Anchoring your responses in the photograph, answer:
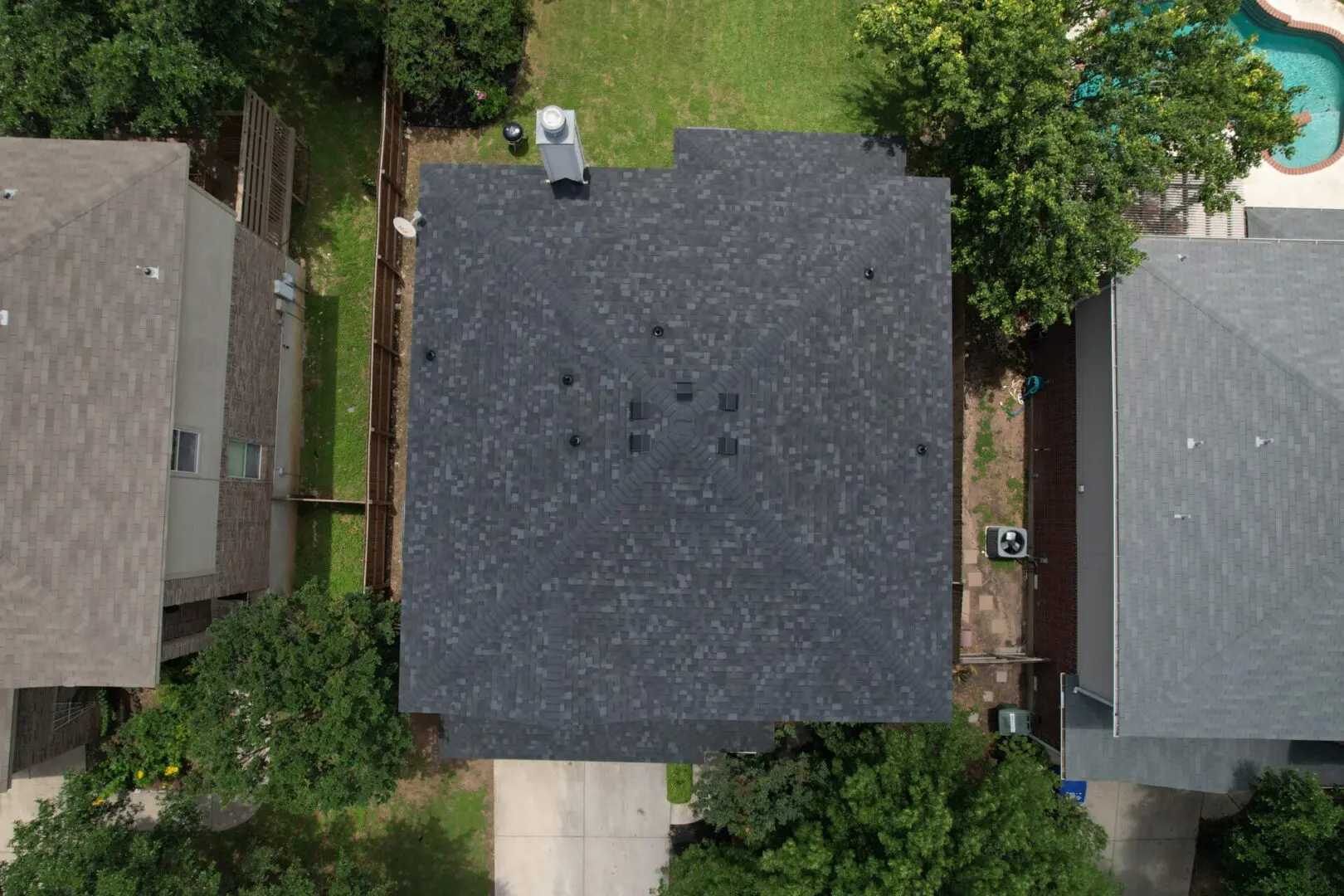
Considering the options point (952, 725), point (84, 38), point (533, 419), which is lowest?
point (952, 725)

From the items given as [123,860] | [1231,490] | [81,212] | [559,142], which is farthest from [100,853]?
[1231,490]

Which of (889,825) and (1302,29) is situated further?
(1302,29)

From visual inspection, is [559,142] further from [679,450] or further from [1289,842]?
[1289,842]

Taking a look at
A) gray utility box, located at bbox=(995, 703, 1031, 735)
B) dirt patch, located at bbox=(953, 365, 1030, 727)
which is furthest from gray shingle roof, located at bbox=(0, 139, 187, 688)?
gray utility box, located at bbox=(995, 703, 1031, 735)

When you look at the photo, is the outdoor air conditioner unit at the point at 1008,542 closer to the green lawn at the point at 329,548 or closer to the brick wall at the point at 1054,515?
the brick wall at the point at 1054,515

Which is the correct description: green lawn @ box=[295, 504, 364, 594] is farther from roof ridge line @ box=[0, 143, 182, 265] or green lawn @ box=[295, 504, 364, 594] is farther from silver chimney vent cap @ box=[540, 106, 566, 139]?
silver chimney vent cap @ box=[540, 106, 566, 139]

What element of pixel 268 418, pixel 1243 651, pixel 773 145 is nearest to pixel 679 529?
pixel 773 145

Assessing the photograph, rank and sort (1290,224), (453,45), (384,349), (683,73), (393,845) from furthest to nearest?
(683,73)
(393,845)
(384,349)
(453,45)
(1290,224)

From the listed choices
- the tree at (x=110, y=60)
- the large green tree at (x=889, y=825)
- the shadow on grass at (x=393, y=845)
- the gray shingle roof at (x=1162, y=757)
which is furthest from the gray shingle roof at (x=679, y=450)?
the shadow on grass at (x=393, y=845)

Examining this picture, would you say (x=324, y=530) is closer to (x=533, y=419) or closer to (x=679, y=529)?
(x=533, y=419)
